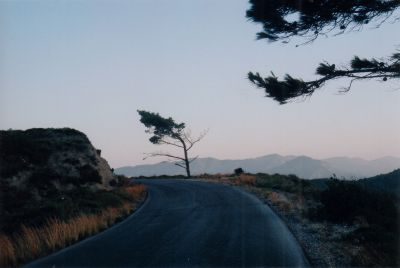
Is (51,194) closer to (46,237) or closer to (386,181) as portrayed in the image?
(46,237)

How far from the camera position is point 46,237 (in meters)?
12.3

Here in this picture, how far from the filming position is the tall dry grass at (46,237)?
35.6 feet

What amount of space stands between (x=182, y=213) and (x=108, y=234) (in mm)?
4593

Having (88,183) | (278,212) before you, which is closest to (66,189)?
(88,183)

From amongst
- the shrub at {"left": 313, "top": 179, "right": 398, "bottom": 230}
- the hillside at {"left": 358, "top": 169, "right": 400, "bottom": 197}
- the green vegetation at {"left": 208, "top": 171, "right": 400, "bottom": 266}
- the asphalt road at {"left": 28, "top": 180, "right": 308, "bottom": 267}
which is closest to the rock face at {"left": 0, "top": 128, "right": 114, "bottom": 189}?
the asphalt road at {"left": 28, "top": 180, "right": 308, "bottom": 267}

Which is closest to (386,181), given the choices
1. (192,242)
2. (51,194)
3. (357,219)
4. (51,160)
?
(357,219)

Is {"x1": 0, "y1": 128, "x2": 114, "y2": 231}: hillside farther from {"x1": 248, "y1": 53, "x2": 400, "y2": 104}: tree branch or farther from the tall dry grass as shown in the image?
{"x1": 248, "y1": 53, "x2": 400, "y2": 104}: tree branch

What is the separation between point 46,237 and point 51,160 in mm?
11887

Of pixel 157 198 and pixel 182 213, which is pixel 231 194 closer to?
pixel 157 198

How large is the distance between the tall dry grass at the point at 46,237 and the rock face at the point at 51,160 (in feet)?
20.9

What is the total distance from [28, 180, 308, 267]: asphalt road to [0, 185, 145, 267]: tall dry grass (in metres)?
0.51

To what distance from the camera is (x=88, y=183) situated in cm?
2427

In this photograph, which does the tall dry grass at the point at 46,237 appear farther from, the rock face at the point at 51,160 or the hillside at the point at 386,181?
the hillside at the point at 386,181

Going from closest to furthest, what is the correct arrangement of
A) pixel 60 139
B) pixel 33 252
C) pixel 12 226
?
pixel 33 252 < pixel 12 226 < pixel 60 139
